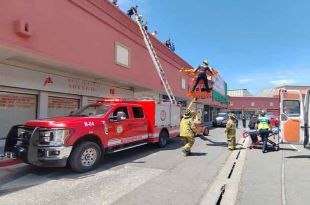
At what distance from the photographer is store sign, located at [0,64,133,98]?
10953 millimetres

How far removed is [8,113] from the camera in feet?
37.3

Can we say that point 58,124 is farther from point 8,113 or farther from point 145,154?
point 8,113

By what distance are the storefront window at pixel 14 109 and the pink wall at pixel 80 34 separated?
229cm

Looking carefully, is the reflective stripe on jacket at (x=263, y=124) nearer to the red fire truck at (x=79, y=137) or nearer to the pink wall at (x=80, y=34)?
the red fire truck at (x=79, y=137)

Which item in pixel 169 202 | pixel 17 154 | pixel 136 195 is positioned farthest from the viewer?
pixel 17 154

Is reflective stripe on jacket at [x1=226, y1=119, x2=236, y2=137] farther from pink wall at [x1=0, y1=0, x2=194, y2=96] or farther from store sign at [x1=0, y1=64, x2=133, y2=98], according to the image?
store sign at [x1=0, y1=64, x2=133, y2=98]

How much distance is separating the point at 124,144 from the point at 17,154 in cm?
343

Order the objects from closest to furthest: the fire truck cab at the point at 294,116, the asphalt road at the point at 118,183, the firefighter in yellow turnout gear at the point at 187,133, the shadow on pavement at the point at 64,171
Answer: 1. the asphalt road at the point at 118,183
2. the shadow on pavement at the point at 64,171
3. the fire truck cab at the point at 294,116
4. the firefighter in yellow turnout gear at the point at 187,133

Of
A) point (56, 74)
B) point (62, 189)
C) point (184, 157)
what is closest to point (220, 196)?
point (62, 189)

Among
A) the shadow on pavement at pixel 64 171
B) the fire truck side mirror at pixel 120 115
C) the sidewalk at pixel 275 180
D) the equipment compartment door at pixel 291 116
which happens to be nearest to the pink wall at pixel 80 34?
the fire truck side mirror at pixel 120 115

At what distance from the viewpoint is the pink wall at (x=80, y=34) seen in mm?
9773

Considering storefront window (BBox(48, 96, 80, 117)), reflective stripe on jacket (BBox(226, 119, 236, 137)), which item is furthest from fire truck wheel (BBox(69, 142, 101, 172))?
reflective stripe on jacket (BBox(226, 119, 236, 137))

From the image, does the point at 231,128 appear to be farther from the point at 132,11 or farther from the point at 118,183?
the point at 132,11

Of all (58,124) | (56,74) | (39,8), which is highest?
(39,8)
